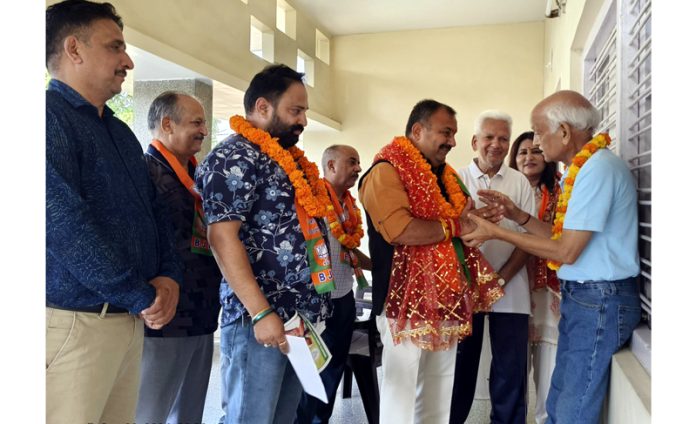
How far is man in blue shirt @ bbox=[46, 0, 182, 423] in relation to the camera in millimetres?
1359

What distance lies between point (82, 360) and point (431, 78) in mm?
8449

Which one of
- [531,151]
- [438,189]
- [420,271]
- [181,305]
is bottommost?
[181,305]

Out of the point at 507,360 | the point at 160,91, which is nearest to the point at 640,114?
the point at 507,360

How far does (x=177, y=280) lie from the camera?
5.77 feet

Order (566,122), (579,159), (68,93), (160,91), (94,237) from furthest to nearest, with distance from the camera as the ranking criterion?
(160,91) → (566,122) → (579,159) → (68,93) → (94,237)

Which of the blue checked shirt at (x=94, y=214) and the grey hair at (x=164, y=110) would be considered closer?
the blue checked shirt at (x=94, y=214)

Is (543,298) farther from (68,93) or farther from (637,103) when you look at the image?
(68,93)

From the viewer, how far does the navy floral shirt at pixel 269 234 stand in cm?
184

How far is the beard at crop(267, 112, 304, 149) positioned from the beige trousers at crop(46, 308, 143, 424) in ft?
2.57

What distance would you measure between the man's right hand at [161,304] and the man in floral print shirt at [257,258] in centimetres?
18

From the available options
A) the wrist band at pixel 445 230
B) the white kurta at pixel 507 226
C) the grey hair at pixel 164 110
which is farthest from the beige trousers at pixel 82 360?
Answer: the white kurta at pixel 507 226

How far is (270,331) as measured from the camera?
1762 millimetres

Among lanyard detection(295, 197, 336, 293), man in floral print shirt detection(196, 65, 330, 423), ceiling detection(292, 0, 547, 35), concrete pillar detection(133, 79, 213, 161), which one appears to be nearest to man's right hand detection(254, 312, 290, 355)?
man in floral print shirt detection(196, 65, 330, 423)

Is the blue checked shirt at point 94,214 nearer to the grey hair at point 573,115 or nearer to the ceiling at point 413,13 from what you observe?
the grey hair at point 573,115
